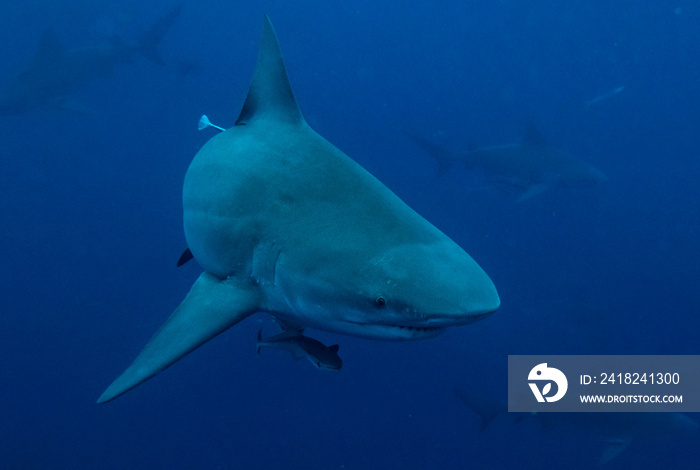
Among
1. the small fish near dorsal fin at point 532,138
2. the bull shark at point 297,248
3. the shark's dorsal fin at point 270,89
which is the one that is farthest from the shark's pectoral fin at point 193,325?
the small fish near dorsal fin at point 532,138

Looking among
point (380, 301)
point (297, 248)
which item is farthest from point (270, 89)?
point (380, 301)

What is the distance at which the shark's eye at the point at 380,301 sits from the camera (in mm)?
2270

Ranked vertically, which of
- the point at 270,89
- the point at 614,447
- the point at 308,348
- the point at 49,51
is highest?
the point at 49,51

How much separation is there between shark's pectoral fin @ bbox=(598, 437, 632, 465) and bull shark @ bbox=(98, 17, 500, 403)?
7508 mm

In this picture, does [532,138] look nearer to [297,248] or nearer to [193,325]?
[297,248]

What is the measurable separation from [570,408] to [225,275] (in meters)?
6.70

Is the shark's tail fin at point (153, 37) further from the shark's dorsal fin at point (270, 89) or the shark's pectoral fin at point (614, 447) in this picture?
the shark's pectoral fin at point (614, 447)

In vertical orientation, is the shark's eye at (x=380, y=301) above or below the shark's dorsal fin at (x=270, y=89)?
below

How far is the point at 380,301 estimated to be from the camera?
89.6 inches

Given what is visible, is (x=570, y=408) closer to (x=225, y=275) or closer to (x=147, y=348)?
(x=225, y=275)

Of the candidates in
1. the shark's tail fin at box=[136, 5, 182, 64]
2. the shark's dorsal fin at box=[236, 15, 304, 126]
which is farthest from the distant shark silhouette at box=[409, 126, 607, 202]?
the shark's dorsal fin at box=[236, 15, 304, 126]

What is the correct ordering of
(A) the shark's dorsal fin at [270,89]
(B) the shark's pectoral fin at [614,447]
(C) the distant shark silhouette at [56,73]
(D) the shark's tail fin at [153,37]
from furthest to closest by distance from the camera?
1. (D) the shark's tail fin at [153,37]
2. (C) the distant shark silhouette at [56,73]
3. (B) the shark's pectoral fin at [614,447]
4. (A) the shark's dorsal fin at [270,89]

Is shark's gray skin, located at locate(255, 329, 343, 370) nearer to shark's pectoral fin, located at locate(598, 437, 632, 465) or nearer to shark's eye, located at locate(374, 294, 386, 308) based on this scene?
shark's eye, located at locate(374, 294, 386, 308)

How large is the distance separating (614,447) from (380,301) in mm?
8164
